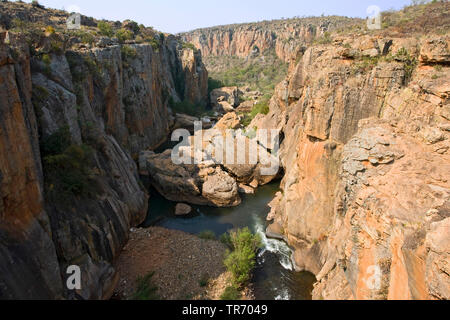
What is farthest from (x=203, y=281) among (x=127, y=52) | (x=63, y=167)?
(x=127, y=52)

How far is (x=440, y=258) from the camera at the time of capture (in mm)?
6652

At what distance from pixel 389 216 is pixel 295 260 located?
8315mm

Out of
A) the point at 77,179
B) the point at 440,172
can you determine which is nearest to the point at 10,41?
the point at 77,179

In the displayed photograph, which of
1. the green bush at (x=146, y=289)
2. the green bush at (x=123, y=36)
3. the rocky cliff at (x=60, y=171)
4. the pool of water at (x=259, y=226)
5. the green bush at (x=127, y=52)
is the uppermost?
the green bush at (x=123, y=36)

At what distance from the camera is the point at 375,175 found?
1065cm

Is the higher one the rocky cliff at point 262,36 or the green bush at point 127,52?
the rocky cliff at point 262,36

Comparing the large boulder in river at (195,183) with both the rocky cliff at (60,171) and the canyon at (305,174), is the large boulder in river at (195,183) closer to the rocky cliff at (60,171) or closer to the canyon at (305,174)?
the canyon at (305,174)

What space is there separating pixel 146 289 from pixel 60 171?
6.71 meters

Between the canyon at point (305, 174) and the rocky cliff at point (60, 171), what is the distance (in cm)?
6

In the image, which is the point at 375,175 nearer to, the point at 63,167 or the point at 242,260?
the point at 242,260

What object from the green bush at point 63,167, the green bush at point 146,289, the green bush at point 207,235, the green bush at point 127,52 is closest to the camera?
the green bush at point 63,167

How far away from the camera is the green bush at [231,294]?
13.0 m

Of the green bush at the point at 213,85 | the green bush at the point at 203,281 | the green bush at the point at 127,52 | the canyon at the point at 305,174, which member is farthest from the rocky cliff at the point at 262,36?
the green bush at the point at 203,281
